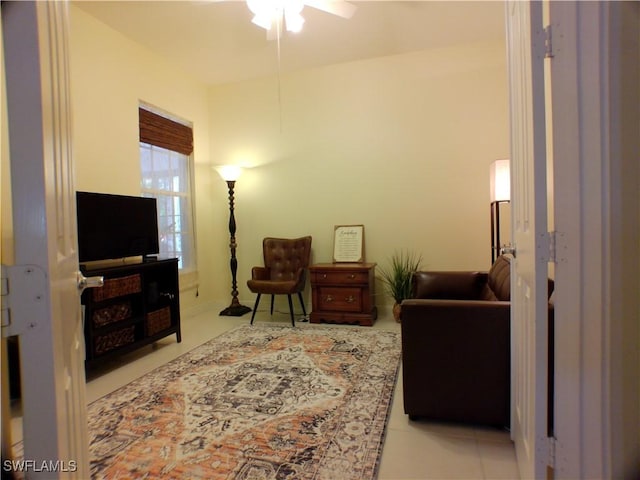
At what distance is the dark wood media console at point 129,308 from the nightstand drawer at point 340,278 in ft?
4.63

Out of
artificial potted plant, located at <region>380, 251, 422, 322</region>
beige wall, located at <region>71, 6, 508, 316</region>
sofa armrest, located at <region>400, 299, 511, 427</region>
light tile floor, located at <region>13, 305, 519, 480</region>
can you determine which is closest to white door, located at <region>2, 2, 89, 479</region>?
light tile floor, located at <region>13, 305, 519, 480</region>

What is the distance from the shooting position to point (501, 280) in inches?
82.9

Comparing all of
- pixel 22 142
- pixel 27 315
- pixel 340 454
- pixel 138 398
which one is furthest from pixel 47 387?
pixel 138 398

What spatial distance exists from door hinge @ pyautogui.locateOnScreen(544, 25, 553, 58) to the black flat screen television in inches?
110

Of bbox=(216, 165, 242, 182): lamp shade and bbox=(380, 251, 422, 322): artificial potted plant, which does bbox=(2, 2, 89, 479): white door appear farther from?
bbox=(216, 165, 242, 182): lamp shade

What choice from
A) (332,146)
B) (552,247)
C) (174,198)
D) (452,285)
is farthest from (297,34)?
(552,247)

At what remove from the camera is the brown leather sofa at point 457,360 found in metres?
1.69

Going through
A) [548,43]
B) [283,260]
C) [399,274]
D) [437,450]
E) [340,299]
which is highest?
[548,43]

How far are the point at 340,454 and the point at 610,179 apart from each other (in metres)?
1.46

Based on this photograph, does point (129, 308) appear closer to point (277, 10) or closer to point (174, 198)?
point (174, 198)

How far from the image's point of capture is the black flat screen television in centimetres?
257

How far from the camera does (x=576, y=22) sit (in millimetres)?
926

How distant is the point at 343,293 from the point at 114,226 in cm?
219

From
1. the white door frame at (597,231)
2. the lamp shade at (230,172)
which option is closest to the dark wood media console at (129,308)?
the lamp shade at (230,172)
